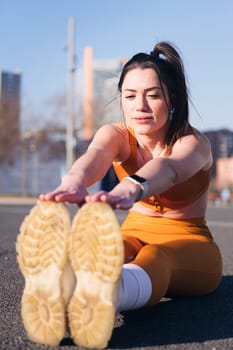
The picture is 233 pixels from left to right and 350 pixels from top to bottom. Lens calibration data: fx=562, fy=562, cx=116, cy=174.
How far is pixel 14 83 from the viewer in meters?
31.5

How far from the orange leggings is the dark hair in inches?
13.1

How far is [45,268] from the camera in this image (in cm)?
146

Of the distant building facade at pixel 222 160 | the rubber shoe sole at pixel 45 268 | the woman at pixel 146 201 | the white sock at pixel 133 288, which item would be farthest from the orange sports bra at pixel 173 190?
the distant building facade at pixel 222 160

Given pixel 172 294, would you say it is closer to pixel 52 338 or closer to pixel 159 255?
pixel 159 255

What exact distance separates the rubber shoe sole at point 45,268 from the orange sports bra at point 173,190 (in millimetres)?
670

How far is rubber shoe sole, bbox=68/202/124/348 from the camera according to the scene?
139cm

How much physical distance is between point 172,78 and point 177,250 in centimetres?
62

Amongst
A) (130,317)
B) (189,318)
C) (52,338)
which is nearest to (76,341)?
(52,338)

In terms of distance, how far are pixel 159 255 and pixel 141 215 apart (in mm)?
430

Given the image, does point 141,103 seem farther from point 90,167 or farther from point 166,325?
point 166,325

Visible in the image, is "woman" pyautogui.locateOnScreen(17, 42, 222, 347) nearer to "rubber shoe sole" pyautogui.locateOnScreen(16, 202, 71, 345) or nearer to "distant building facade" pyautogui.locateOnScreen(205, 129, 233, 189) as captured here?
"rubber shoe sole" pyautogui.locateOnScreen(16, 202, 71, 345)

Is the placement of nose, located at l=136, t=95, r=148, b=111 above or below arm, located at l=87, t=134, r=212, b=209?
above

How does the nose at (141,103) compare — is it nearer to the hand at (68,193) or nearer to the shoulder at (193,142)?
Result: the shoulder at (193,142)

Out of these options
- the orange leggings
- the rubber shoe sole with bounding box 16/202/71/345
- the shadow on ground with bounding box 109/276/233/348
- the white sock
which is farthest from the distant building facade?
the rubber shoe sole with bounding box 16/202/71/345
